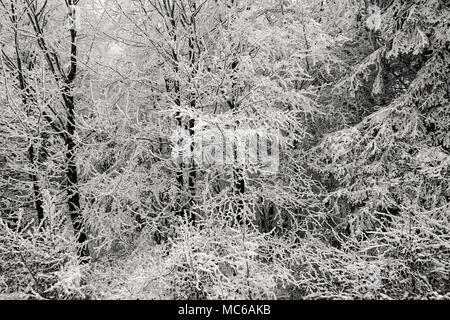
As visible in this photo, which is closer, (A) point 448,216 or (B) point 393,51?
(A) point 448,216

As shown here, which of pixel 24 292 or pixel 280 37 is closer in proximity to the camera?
pixel 24 292

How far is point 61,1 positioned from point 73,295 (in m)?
7.02

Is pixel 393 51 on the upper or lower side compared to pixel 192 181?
upper

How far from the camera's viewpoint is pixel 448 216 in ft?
20.1

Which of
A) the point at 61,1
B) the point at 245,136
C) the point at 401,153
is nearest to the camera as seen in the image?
the point at 245,136

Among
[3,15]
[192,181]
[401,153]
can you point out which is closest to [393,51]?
[401,153]

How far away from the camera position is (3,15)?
22.7 ft

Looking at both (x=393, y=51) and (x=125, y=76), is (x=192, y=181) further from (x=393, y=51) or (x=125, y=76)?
(x=393, y=51)

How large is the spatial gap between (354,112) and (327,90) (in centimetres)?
104

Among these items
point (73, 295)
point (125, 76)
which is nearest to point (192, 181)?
point (125, 76)
